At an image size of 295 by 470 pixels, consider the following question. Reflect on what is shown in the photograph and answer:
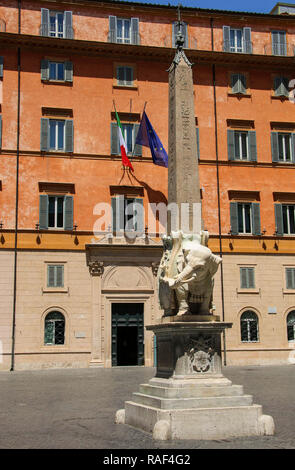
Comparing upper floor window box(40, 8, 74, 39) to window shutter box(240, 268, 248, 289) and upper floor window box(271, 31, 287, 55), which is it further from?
window shutter box(240, 268, 248, 289)

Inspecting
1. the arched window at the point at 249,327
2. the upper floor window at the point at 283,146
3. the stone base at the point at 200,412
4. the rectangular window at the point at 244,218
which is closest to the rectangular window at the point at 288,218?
the rectangular window at the point at 244,218

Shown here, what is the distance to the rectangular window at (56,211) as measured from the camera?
2628 cm

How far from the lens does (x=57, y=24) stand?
92.5 ft

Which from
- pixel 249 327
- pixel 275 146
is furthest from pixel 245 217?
pixel 249 327

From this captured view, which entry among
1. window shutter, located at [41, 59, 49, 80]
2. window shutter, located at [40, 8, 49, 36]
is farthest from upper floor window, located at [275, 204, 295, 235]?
window shutter, located at [40, 8, 49, 36]

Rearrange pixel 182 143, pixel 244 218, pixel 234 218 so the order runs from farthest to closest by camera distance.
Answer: pixel 244 218 < pixel 234 218 < pixel 182 143

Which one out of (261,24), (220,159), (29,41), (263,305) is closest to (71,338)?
(263,305)

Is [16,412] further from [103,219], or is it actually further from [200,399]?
[103,219]

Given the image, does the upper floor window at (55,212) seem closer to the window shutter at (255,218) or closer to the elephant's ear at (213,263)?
the window shutter at (255,218)

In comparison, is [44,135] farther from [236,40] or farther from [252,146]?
[236,40]

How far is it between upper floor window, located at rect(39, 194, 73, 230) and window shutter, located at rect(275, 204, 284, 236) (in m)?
9.29

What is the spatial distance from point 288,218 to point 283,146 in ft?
11.5

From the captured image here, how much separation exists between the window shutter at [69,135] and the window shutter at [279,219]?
9.60 metres

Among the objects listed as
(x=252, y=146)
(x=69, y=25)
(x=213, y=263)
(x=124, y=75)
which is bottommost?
(x=213, y=263)
